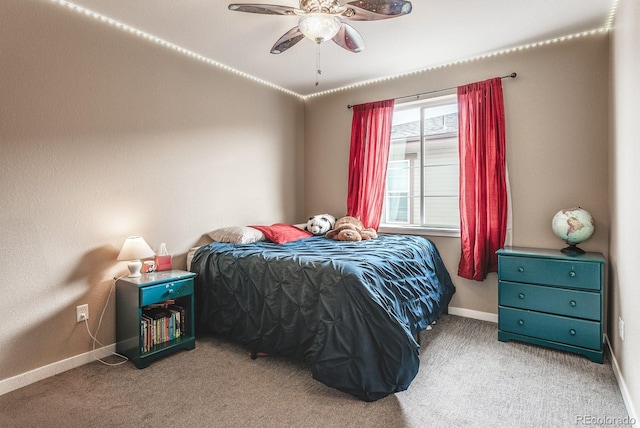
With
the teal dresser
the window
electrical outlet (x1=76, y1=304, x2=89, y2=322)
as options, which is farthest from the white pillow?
the teal dresser

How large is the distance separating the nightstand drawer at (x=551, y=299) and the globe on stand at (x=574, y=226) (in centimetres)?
38

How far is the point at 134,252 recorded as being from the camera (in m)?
2.51

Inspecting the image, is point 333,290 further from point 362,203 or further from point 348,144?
point 348,144

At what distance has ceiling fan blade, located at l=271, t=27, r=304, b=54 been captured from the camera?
2.31 meters

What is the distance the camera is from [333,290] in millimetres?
2121

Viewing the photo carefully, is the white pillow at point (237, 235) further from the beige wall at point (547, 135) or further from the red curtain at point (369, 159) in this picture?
the beige wall at point (547, 135)

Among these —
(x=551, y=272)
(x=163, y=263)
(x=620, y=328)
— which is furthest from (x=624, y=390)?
(x=163, y=263)

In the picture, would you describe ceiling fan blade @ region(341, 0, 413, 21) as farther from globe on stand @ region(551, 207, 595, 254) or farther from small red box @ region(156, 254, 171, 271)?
small red box @ region(156, 254, 171, 271)

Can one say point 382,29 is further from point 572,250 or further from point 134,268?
point 134,268

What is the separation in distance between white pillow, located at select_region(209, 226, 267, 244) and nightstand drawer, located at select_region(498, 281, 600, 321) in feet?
7.20

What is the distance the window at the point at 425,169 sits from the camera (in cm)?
365

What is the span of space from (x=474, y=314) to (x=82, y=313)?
3.38m

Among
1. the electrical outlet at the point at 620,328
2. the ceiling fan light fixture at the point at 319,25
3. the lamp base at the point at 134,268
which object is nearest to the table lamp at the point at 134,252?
the lamp base at the point at 134,268

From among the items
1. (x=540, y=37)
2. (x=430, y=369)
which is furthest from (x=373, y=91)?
(x=430, y=369)
